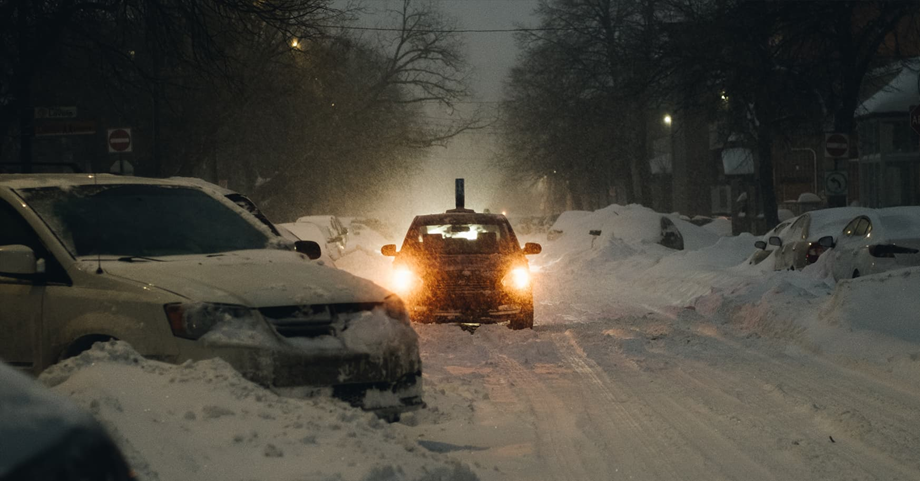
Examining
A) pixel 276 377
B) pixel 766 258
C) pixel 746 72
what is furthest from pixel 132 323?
pixel 746 72

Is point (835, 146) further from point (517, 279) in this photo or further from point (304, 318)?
point (304, 318)

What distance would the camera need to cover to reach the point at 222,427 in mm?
4797

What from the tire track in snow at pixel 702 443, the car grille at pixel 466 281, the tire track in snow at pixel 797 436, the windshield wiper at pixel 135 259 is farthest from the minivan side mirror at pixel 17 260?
the car grille at pixel 466 281

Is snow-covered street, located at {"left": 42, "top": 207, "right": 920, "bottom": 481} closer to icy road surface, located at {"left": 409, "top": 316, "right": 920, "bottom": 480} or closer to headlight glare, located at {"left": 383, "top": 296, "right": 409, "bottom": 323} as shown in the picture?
icy road surface, located at {"left": 409, "top": 316, "right": 920, "bottom": 480}

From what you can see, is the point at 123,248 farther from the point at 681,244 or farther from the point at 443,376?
the point at 681,244

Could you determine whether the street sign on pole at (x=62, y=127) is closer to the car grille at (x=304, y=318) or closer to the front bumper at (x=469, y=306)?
the front bumper at (x=469, y=306)

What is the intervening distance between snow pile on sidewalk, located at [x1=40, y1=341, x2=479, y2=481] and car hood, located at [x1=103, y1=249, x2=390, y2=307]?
535 millimetres

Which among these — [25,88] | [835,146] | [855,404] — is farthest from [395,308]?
[835,146]

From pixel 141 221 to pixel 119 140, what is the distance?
1871 cm

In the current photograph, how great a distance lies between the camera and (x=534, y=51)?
56.9 meters

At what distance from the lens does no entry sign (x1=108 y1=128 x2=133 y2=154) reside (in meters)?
24.8

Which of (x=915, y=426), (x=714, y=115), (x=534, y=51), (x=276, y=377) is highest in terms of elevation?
(x=534, y=51)

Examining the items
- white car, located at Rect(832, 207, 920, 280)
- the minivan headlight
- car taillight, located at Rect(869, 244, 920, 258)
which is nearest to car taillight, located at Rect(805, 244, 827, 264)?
white car, located at Rect(832, 207, 920, 280)

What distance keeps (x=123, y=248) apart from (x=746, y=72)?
24.2m
